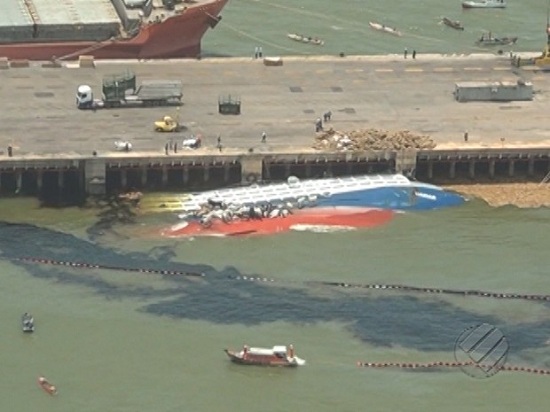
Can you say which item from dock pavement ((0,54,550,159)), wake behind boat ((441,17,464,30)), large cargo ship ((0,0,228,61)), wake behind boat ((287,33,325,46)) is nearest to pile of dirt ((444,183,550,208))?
dock pavement ((0,54,550,159))

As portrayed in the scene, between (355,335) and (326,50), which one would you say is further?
(326,50)

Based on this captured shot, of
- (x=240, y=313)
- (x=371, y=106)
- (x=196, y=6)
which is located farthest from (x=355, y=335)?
(x=196, y=6)

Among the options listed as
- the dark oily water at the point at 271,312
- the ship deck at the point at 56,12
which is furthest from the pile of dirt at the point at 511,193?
the ship deck at the point at 56,12

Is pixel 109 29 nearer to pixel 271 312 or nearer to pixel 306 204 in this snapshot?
pixel 306 204

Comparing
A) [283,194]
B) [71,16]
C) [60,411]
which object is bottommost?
[60,411]

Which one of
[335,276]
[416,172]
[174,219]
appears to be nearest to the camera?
[335,276]

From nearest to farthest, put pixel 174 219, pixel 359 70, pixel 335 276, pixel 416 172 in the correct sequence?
pixel 335 276, pixel 174 219, pixel 416 172, pixel 359 70

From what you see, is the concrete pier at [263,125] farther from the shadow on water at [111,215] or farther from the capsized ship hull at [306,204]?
the capsized ship hull at [306,204]

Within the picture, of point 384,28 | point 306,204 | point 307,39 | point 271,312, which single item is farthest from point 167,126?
point 384,28

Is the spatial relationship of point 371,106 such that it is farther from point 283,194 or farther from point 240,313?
point 240,313
